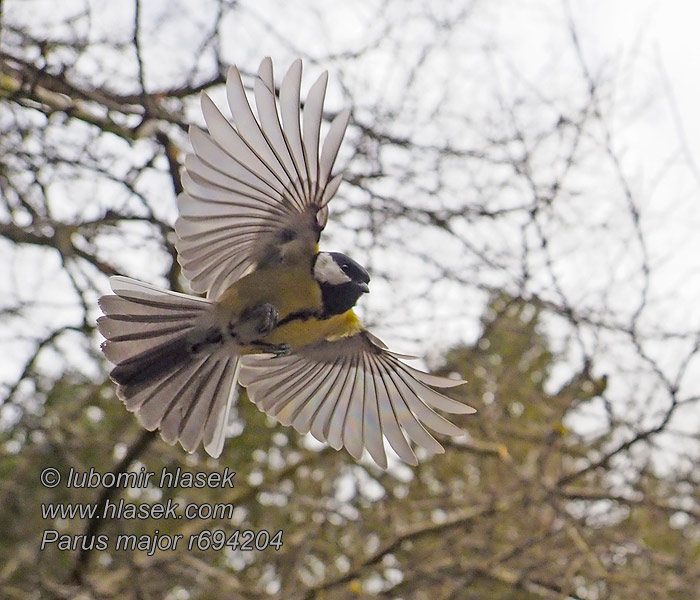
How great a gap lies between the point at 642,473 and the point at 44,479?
2882 mm

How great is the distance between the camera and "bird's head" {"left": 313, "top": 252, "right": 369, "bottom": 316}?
8.00ft

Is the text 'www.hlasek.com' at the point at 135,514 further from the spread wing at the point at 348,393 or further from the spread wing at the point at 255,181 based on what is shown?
the spread wing at the point at 255,181

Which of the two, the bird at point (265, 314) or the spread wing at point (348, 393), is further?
the spread wing at point (348, 393)

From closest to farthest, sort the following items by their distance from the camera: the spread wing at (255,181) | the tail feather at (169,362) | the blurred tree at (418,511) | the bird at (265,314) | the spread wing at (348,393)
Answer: the spread wing at (255,181)
the bird at (265,314)
the tail feather at (169,362)
the spread wing at (348,393)
the blurred tree at (418,511)

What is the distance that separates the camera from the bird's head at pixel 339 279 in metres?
2.44

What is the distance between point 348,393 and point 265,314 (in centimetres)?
57

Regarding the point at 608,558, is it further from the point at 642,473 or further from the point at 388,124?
the point at 388,124

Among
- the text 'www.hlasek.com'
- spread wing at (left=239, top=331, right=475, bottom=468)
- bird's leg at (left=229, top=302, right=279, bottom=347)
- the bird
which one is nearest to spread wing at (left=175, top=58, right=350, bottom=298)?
the bird

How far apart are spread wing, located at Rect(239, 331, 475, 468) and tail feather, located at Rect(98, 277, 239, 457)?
17 cm

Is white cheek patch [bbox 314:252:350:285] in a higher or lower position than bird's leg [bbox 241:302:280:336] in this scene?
higher

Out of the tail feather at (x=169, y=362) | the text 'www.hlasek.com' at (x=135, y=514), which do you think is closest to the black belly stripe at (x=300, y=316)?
the tail feather at (x=169, y=362)

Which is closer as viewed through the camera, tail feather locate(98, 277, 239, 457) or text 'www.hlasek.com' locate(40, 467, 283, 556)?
tail feather locate(98, 277, 239, 457)

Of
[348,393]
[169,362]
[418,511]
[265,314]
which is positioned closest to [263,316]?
[265,314]

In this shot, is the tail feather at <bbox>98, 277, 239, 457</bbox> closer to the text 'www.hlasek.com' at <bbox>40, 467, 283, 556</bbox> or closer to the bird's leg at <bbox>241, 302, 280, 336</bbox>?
the bird's leg at <bbox>241, 302, 280, 336</bbox>
